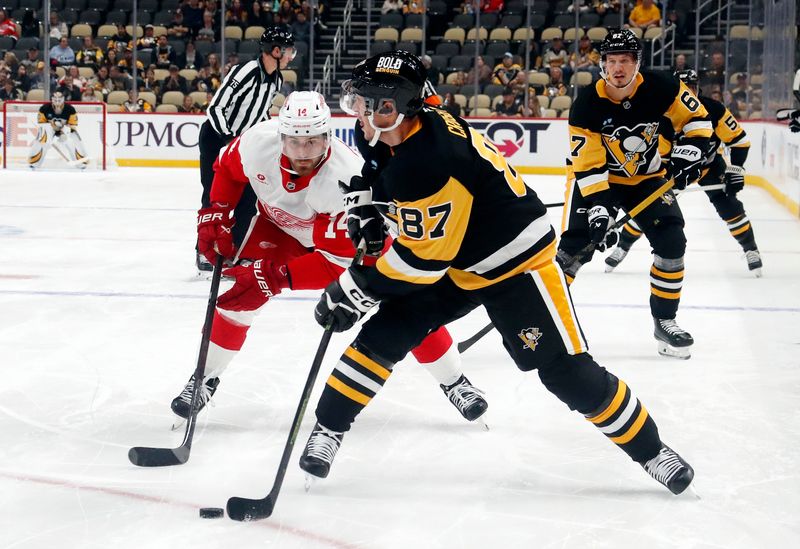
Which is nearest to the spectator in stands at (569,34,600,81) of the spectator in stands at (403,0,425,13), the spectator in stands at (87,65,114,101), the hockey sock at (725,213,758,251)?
the spectator in stands at (403,0,425,13)

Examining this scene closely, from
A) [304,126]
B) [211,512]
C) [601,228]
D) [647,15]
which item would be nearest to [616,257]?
[601,228]

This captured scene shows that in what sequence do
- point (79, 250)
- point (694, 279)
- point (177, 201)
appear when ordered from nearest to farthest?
1. point (694, 279)
2. point (79, 250)
3. point (177, 201)

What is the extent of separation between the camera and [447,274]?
2363 millimetres

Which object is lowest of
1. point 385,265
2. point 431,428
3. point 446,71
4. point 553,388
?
point 431,428

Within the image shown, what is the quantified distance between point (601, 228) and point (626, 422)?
145 centimetres

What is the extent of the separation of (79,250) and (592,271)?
2.84m

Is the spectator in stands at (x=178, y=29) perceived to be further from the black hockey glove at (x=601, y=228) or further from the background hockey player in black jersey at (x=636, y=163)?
the black hockey glove at (x=601, y=228)

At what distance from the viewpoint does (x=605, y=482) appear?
2457 mm

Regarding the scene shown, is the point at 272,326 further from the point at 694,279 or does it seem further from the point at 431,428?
the point at 694,279

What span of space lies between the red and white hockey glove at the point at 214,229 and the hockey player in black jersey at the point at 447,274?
0.60 m

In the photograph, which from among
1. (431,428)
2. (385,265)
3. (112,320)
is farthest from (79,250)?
(385,265)

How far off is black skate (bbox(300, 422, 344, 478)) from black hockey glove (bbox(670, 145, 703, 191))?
2066 mm

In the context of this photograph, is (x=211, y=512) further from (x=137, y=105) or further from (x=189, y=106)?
(x=137, y=105)

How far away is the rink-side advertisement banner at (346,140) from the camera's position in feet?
38.2
